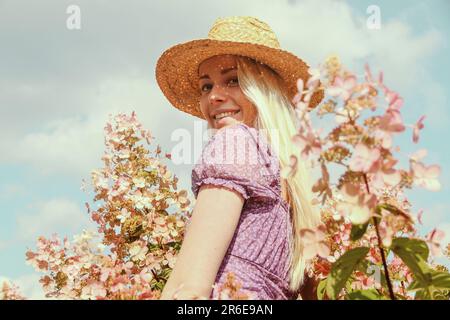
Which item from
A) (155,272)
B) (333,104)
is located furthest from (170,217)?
(333,104)

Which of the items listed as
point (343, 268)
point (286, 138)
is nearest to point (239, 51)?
point (286, 138)

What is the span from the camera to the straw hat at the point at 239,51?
11.6ft

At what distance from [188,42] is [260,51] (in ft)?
1.72

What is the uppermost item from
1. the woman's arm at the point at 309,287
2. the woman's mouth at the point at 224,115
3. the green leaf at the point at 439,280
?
the woman's mouth at the point at 224,115

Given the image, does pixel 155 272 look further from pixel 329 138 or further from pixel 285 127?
pixel 329 138

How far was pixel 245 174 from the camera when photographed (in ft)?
8.91

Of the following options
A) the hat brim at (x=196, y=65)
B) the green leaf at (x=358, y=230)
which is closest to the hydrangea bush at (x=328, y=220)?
the green leaf at (x=358, y=230)

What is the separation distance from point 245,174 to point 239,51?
112 centimetres

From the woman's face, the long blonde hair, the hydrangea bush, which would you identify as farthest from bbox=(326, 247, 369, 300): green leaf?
the woman's face

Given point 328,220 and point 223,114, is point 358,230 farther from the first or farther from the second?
point 223,114

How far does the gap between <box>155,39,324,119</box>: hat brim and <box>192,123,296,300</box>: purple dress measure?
754mm

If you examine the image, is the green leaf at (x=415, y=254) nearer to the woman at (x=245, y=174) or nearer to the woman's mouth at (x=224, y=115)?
the woman at (x=245, y=174)
